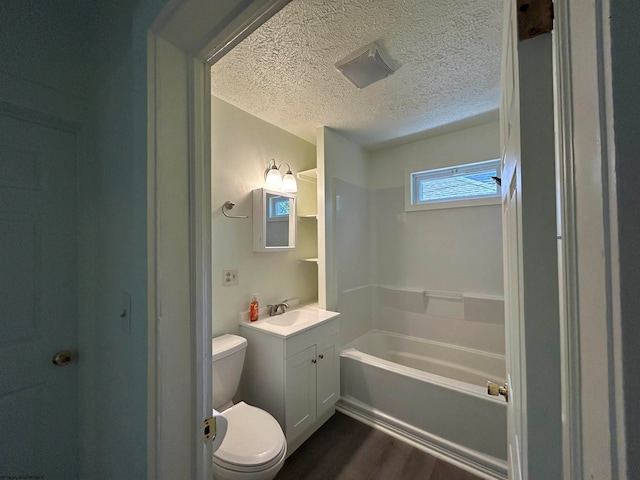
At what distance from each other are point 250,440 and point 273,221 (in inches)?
54.2

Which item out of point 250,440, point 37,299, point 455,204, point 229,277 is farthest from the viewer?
point 455,204

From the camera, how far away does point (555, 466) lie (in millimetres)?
383

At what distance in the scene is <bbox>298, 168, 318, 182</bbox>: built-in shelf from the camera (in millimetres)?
2283

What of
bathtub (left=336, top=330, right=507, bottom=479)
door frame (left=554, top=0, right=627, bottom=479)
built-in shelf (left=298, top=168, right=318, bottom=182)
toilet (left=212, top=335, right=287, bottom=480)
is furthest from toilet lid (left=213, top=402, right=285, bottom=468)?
built-in shelf (left=298, top=168, right=318, bottom=182)

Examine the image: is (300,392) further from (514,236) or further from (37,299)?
(514,236)

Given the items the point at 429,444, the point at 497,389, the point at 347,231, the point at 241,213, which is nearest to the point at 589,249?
the point at 497,389

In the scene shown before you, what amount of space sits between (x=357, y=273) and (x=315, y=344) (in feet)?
3.31

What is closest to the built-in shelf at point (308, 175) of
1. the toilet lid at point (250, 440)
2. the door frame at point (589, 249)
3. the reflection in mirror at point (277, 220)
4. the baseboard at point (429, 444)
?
the reflection in mirror at point (277, 220)

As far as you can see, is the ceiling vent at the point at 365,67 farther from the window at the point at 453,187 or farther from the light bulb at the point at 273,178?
the window at the point at 453,187

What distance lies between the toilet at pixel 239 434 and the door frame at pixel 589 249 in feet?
4.11

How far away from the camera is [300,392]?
1.63 meters

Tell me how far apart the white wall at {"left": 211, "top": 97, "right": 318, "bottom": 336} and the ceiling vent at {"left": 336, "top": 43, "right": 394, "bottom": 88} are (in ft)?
2.83

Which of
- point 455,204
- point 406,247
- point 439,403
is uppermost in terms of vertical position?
point 455,204

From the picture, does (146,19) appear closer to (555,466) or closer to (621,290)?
(621,290)
